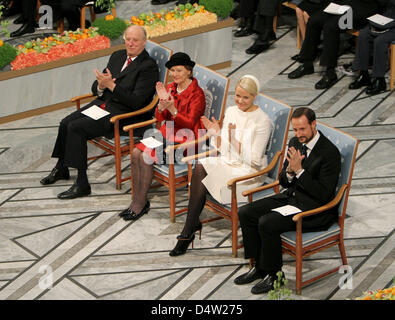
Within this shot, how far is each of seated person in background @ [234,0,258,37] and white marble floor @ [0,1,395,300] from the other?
221cm

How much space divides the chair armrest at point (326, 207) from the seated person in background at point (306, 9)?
12.6ft

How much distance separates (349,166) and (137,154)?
5.74ft

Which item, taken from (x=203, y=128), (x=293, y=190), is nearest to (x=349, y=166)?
(x=293, y=190)

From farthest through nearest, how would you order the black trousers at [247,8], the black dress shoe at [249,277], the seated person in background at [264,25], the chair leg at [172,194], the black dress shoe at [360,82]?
the black trousers at [247,8], the seated person in background at [264,25], the black dress shoe at [360,82], the chair leg at [172,194], the black dress shoe at [249,277]

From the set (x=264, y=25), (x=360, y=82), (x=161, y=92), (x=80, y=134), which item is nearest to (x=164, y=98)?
(x=161, y=92)

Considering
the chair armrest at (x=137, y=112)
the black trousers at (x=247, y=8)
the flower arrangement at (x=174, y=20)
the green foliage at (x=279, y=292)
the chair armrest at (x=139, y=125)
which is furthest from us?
the black trousers at (x=247, y=8)

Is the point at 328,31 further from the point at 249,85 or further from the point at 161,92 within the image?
the point at 249,85

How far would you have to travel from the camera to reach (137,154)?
629cm

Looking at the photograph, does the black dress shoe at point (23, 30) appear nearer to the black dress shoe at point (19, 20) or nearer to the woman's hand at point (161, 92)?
the black dress shoe at point (19, 20)

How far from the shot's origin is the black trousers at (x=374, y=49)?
26.2 ft

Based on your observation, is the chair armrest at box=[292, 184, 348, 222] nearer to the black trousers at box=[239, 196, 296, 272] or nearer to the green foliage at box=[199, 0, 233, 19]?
the black trousers at box=[239, 196, 296, 272]

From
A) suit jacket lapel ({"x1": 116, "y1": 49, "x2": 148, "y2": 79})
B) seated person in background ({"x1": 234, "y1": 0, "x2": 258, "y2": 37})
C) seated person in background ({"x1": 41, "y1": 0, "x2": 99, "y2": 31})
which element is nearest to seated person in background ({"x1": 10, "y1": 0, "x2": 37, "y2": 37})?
seated person in background ({"x1": 41, "y1": 0, "x2": 99, "y2": 31})

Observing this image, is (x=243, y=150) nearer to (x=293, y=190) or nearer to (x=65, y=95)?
(x=293, y=190)

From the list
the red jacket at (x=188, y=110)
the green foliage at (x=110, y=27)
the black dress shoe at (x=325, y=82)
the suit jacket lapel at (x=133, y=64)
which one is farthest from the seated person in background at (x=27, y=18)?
the red jacket at (x=188, y=110)
